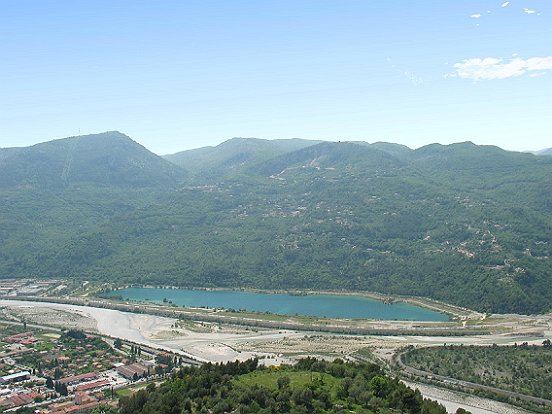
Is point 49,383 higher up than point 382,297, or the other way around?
point 382,297

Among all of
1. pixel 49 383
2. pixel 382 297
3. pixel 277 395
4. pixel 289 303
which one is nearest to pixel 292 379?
pixel 277 395

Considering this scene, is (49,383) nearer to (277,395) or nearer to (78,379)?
(78,379)

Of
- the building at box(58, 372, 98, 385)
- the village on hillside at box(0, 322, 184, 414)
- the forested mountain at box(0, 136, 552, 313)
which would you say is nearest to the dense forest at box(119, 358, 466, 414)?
the village on hillside at box(0, 322, 184, 414)

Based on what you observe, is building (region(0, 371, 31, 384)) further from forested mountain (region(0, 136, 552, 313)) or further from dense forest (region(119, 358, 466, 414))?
forested mountain (region(0, 136, 552, 313))

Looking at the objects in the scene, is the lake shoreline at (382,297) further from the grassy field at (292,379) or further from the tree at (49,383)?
the tree at (49,383)

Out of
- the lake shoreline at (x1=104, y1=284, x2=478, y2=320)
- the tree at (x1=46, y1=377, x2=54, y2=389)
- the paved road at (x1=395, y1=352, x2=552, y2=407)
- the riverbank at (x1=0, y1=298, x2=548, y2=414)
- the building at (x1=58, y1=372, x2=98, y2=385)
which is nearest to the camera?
the paved road at (x1=395, y1=352, x2=552, y2=407)
